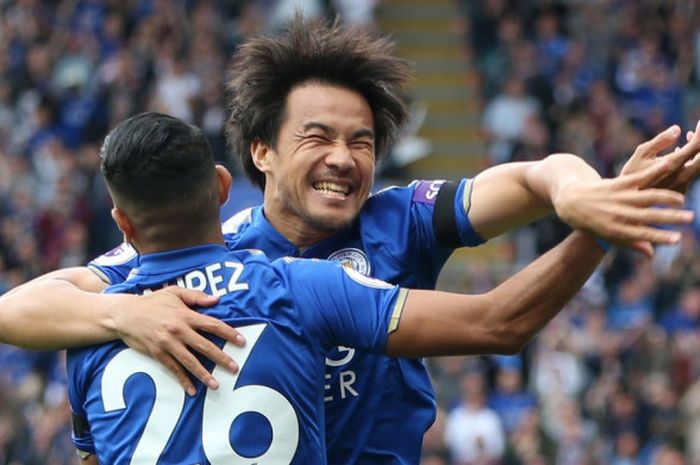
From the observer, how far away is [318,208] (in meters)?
5.12

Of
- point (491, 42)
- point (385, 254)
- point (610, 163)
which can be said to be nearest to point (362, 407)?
point (385, 254)

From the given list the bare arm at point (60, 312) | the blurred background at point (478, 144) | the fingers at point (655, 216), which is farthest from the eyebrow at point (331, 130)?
the blurred background at point (478, 144)

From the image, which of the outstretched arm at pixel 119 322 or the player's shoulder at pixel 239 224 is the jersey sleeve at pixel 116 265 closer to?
the outstretched arm at pixel 119 322

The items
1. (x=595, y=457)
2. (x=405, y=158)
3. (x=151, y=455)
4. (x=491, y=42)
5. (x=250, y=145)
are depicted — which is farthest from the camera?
(x=491, y=42)

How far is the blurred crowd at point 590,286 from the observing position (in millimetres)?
13602

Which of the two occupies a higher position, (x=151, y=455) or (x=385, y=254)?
(x=385, y=254)

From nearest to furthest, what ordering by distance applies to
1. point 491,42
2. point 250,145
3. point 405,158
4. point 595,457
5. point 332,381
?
point 332,381 < point 250,145 < point 595,457 < point 405,158 < point 491,42

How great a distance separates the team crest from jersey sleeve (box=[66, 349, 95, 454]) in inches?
41.2

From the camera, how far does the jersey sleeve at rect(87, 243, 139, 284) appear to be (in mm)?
4840

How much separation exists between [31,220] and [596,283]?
6078mm

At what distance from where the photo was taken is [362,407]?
4961 millimetres

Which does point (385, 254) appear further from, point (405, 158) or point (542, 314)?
point (405, 158)

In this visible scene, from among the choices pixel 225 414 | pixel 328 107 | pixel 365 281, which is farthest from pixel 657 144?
pixel 328 107

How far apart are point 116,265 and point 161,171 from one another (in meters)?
0.85
